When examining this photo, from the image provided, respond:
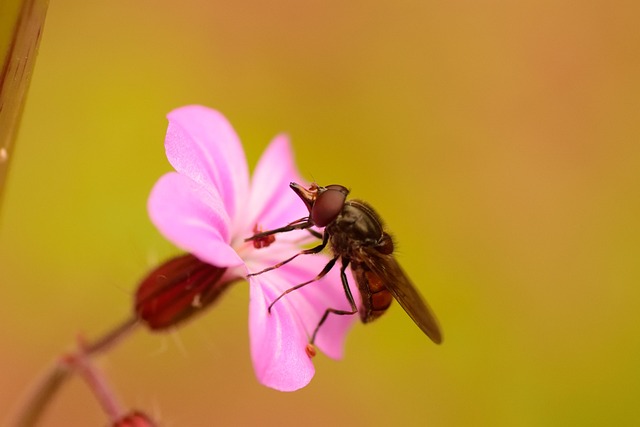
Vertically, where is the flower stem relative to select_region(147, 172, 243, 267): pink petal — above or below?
below

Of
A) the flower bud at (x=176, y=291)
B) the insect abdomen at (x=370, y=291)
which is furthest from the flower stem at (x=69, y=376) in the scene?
the insect abdomen at (x=370, y=291)

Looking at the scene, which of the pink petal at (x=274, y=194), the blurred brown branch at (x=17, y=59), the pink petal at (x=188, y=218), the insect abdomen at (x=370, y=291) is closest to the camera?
the blurred brown branch at (x=17, y=59)

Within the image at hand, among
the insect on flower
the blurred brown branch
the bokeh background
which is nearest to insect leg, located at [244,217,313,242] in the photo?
the insect on flower

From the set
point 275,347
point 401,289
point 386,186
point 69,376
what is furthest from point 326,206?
point 386,186

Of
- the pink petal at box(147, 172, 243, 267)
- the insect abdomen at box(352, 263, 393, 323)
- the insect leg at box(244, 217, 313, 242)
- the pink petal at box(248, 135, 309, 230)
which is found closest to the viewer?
the pink petal at box(147, 172, 243, 267)

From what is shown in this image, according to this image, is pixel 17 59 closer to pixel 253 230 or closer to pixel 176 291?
pixel 176 291

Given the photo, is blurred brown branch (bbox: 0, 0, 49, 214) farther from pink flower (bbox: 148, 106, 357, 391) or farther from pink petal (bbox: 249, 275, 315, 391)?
pink petal (bbox: 249, 275, 315, 391)

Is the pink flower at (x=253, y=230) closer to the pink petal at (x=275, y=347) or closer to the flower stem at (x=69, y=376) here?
the pink petal at (x=275, y=347)

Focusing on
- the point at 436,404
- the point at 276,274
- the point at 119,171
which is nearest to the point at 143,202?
the point at 119,171

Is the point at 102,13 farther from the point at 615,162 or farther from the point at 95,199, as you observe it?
the point at 615,162
